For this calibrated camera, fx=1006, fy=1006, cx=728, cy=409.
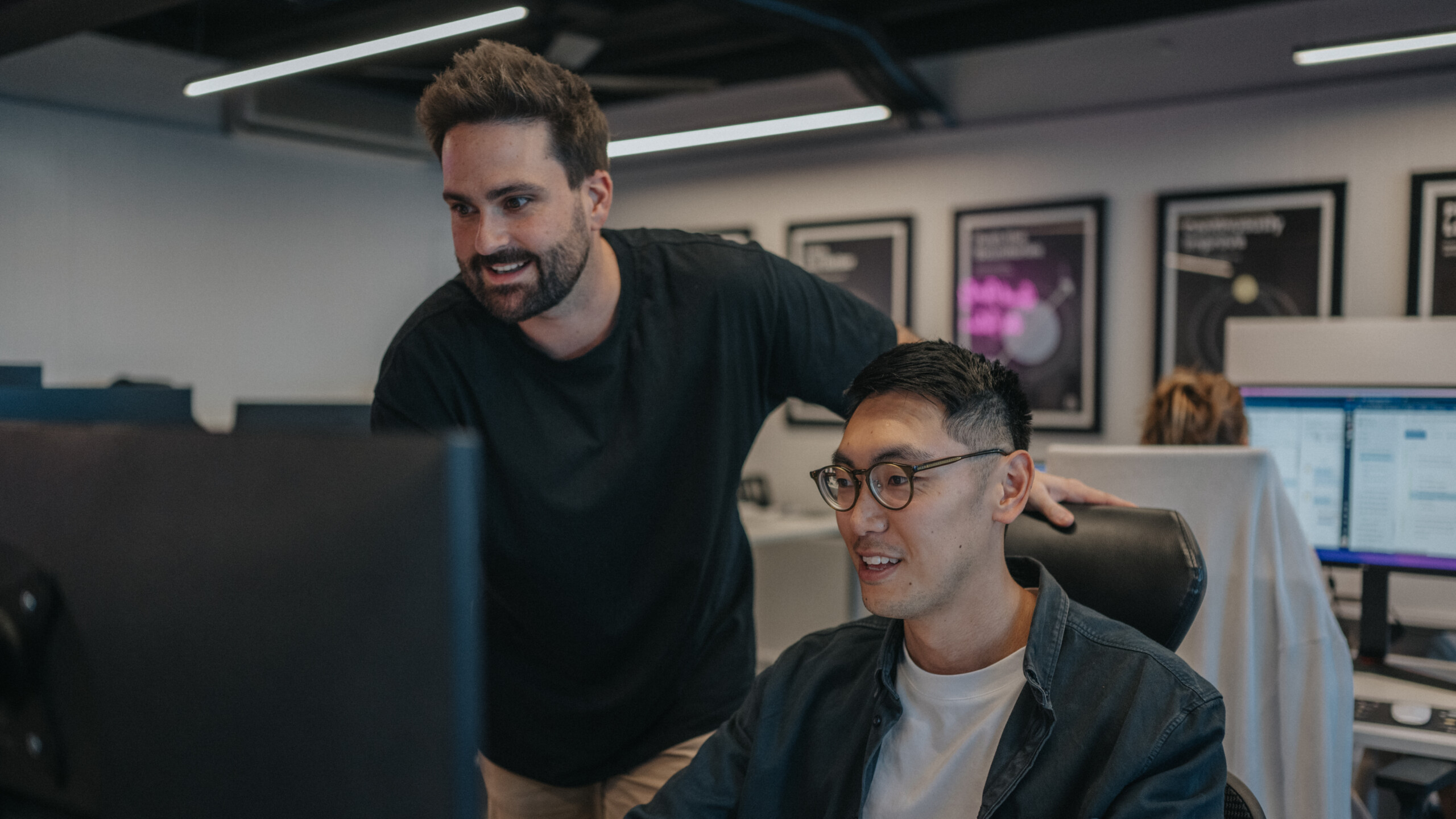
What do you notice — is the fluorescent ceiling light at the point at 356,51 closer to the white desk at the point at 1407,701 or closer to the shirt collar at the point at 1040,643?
the shirt collar at the point at 1040,643

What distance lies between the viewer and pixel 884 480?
132 cm

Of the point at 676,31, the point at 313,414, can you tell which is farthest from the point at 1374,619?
the point at 676,31

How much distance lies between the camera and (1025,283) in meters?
4.66

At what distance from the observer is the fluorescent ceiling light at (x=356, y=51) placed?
320cm

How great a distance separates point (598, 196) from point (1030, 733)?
2.98 feet

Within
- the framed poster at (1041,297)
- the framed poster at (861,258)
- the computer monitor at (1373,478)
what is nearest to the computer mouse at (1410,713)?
the computer monitor at (1373,478)

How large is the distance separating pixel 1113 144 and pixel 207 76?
12.7 ft

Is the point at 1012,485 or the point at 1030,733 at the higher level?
the point at 1012,485

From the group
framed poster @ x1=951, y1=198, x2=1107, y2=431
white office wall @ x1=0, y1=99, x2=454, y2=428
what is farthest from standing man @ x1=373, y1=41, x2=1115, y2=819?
white office wall @ x1=0, y1=99, x2=454, y2=428

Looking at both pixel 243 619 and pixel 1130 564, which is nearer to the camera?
pixel 243 619

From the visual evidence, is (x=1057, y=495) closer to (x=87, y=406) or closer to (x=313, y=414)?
(x=87, y=406)

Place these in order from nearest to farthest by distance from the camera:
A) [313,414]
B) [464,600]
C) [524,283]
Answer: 1. [464,600]
2. [524,283]
3. [313,414]

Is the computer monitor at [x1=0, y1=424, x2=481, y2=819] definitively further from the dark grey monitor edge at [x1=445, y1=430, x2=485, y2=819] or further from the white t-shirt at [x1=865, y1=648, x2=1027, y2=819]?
the white t-shirt at [x1=865, y1=648, x2=1027, y2=819]

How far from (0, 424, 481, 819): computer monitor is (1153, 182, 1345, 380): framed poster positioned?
167 inches
